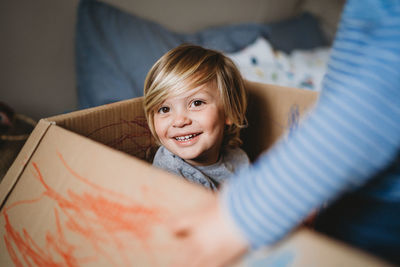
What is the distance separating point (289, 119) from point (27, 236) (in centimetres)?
68

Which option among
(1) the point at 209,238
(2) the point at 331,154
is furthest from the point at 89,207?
(2) the point at 331,154

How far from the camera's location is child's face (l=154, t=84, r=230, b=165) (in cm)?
63

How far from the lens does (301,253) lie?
0.23m

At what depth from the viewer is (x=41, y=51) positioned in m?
0.94

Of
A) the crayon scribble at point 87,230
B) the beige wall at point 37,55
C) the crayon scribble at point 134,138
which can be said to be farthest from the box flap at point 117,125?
the beige wall at point 37,55

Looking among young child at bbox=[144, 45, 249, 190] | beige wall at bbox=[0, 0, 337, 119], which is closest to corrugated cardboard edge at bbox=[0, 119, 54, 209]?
young child at bbox=[144, 45, 249, 190]

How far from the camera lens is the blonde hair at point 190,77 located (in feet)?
2.07

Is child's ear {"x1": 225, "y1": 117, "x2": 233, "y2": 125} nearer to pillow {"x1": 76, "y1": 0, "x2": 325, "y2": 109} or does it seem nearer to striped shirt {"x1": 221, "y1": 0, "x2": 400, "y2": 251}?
pillow {"x1": 76, "y1": 0, "x2": 325, "y2": 109}

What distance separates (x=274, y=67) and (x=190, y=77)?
0.80 meters

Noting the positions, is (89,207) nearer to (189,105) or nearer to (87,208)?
(87,208)

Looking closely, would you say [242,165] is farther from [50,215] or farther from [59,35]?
[59,35]

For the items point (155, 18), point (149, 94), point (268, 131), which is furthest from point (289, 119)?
point (155, 18)

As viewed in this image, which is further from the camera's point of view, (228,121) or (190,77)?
(228,121)

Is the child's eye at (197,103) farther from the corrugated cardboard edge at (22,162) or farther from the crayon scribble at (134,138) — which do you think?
the corrugated cardboard edge at (22,162)
